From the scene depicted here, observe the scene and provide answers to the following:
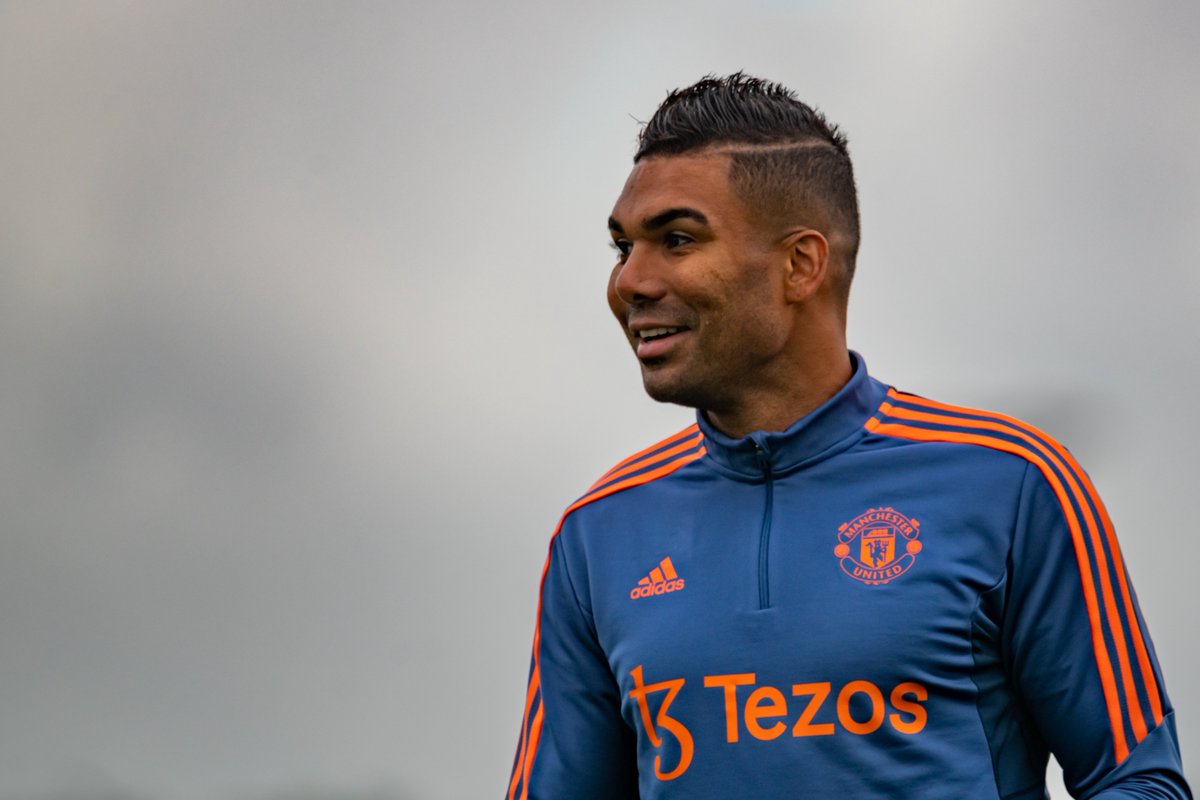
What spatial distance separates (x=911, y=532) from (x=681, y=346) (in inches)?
27.9

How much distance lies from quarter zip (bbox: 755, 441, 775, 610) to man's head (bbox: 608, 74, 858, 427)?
0.39 feet

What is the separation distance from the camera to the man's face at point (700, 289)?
12.8ft

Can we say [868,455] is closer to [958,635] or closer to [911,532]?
[911,532]

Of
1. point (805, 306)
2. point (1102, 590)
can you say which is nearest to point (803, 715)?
point (1102, 590)

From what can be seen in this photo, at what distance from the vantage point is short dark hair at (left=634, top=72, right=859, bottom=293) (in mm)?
4016

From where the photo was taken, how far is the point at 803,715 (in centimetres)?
361

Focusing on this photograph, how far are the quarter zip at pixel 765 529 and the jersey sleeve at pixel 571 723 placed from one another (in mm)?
560

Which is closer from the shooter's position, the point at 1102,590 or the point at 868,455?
the point at 1102,590

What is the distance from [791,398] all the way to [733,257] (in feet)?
1.30

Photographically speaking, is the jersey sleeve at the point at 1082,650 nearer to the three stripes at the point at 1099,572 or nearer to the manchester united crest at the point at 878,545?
the three stripes at the point at 1099,572

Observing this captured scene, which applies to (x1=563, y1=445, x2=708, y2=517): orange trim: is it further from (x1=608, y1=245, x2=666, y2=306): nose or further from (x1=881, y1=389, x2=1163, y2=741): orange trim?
(x1=881, y1=389, x2=1163, y2=741): orange trim

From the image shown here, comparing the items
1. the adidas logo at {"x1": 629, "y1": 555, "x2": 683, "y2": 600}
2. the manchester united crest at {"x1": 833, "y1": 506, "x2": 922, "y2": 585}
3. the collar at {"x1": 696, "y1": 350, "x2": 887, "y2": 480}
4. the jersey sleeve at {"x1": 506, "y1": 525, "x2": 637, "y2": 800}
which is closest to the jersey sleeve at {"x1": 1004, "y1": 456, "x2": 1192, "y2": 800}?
the manchester united crest at {"x1": 833, "y1": 506, "x2": 922, "y2": 585}

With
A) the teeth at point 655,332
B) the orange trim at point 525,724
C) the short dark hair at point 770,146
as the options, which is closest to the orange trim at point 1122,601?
the short dark hair at point 770,146

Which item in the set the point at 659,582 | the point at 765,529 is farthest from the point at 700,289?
the point at 659,582
